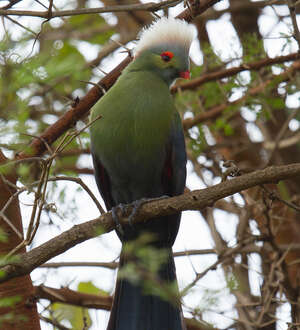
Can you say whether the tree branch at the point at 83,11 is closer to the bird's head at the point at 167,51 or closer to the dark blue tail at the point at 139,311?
the bird's head at the point at 167,51

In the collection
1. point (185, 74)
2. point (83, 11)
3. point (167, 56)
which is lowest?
point (83, 11)

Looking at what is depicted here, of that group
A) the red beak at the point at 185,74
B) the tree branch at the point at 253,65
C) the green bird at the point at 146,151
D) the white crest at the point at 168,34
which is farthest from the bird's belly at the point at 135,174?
the tree branch at the point at 253,65

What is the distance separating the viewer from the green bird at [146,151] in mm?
3193

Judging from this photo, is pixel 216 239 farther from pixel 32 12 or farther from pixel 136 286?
pixel 32 12

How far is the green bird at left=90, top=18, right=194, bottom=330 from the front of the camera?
319 centimetres

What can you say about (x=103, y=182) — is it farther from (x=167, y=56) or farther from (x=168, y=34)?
(x=168, y=34)

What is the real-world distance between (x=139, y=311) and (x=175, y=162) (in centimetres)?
88

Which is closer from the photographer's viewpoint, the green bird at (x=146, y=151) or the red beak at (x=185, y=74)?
the green bird at (x=146, y=151)

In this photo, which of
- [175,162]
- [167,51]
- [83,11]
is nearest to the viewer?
[83,11]

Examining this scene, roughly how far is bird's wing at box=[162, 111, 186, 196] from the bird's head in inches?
14.2

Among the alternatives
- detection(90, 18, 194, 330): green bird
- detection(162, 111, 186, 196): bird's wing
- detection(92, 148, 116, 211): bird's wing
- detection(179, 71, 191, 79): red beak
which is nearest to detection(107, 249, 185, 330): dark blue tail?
detection(90, 18, 194, 330): green bird

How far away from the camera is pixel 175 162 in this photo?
131 inches

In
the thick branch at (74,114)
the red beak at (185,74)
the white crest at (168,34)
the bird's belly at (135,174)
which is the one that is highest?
the white crest at (168,34)

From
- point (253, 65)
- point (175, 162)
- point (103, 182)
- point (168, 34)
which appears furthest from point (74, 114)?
point (253, 65)
